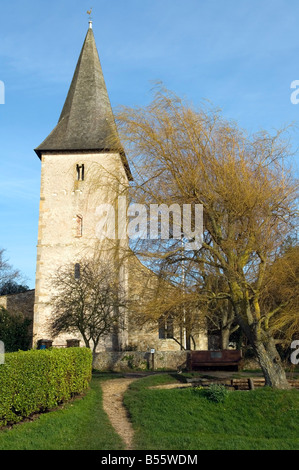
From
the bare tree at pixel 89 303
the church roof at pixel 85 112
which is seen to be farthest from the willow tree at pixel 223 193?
the church roof at pixel 85 112

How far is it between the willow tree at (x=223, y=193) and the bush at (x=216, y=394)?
1731 millimetres

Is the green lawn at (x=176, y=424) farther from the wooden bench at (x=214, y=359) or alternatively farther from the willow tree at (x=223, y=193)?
the wooden bench at (x=214, y=359)

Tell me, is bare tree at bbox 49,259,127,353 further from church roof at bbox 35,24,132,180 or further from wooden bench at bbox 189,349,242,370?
church roof at bbox 35,24,132,180

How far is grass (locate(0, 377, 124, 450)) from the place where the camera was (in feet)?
27.5

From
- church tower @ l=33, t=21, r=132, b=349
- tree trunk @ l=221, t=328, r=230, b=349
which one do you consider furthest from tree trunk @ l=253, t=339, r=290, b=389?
church tower @ l=33, t=21, r=132, b=349

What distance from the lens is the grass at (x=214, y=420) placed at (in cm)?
901

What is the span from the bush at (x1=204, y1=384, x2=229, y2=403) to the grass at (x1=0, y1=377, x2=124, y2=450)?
2.92 meters

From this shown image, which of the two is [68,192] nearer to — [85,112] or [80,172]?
[80,172]

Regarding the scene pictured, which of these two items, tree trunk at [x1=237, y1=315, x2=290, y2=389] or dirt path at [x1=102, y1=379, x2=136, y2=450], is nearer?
dirt path at [x1=102, y1=379, x2=136, y2=450]

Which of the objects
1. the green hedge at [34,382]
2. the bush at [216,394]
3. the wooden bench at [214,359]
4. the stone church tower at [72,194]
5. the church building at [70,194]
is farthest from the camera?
the church building at [70,194]

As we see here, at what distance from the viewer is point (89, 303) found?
23.9 meters

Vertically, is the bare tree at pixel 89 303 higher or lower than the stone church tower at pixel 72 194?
lower

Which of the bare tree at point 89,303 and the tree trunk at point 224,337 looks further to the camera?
the tree trunk at point 224,337

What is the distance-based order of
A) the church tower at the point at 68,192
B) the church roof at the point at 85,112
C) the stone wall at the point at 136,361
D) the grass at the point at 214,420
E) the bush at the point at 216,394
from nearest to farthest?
the grass at the point at 214,420 < the bush at the point at 216,394 < the stone wall at the point at 136,361 < the church tower at the point at 68,192 < the church roof at the point at 85,112
